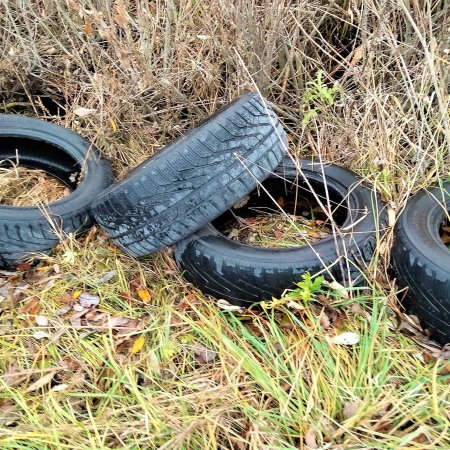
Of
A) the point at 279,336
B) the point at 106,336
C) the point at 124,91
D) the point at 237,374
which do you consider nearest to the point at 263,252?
the point at 279,336

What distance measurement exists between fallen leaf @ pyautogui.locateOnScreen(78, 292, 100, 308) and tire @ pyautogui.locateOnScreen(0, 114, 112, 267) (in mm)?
459

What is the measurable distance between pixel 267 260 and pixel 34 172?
6.94 feet

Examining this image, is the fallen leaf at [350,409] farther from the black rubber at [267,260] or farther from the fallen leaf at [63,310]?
the fallen leaf at [63,310]

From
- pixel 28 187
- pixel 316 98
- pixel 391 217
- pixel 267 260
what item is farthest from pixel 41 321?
pixel 316 98

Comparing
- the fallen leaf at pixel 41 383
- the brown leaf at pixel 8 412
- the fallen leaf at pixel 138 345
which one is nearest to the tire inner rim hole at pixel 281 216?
the fallen leaf at pixel 138 345

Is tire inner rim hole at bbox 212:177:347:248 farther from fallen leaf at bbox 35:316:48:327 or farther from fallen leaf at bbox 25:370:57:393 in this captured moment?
fallen leaf at bbox 25:370:57:393

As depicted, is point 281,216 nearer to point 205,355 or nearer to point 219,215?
point 219,215

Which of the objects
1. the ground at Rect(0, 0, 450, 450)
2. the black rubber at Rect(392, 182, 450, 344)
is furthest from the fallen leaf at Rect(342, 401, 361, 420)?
the black rubber at Rect(392, 182, 450, 344)

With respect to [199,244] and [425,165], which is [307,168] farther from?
[199,244]

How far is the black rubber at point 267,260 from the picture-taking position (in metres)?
2.85

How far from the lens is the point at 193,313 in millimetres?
2967

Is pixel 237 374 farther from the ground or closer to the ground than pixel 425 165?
closer to the ground

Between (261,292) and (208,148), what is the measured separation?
0.81 metres

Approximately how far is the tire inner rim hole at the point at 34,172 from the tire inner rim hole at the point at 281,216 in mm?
1206
